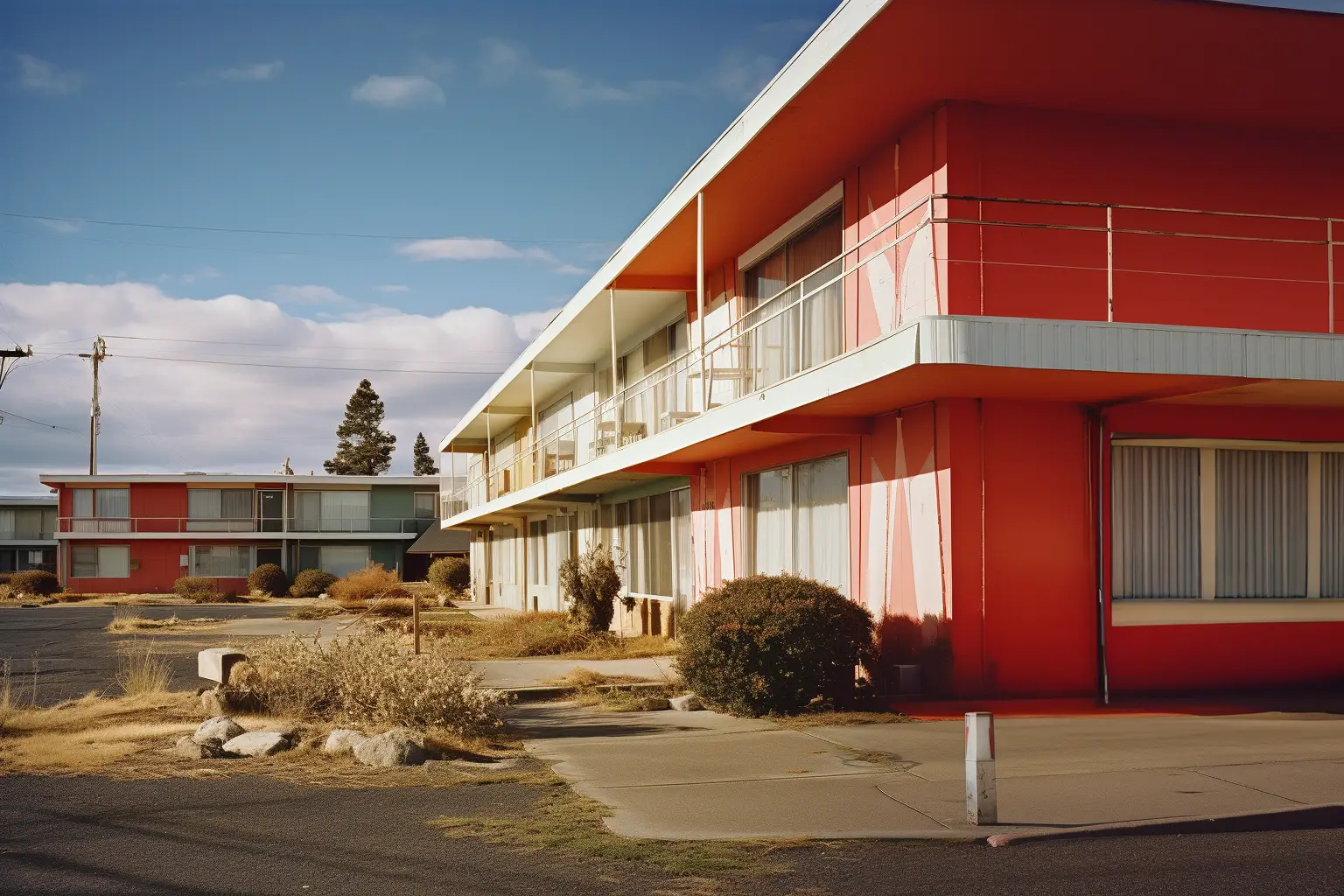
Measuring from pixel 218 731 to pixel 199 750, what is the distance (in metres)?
0.57

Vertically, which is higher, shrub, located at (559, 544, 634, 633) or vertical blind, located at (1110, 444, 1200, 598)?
vertical blind, located at (1110, 444, 1200, 598)

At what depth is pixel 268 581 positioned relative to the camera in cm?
5566

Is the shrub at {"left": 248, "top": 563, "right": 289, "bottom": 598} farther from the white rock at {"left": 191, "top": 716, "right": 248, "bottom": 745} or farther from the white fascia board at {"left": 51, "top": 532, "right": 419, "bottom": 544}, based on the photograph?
the white rock at {"left": 191, "top": 716, "right": 248, "bottom": 745}

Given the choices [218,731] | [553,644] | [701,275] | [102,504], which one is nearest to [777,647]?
[218,731]

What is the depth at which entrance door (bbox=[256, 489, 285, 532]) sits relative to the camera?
61.3m

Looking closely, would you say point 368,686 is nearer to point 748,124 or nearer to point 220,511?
point 748,124

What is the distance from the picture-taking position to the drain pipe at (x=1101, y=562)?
43.4ft

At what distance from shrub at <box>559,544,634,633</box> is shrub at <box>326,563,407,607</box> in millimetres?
19079

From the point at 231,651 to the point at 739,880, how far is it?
9.34 meters

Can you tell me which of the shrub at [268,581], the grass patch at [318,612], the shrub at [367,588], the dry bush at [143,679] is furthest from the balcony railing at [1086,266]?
the shrub at [268,581]

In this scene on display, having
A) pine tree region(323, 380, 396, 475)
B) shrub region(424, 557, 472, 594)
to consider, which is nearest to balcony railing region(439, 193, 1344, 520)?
shrub region(424, 557, 472, 594)

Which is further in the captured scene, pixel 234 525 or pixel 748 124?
pixel 234 525

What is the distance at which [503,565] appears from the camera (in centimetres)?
4506

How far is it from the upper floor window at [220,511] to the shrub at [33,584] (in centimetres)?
743
